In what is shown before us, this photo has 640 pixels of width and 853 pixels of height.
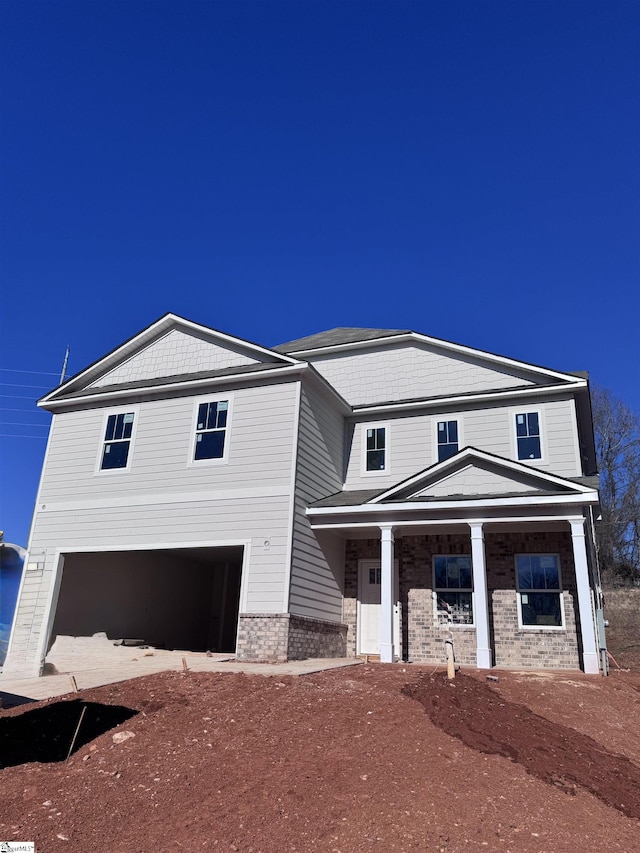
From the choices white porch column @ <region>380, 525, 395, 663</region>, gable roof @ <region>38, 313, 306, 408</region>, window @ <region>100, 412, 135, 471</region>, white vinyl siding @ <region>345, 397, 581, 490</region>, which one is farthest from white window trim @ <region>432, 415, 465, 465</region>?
window @ <region>100, 412, 135, 471</region>

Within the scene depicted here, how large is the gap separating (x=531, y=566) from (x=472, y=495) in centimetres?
242

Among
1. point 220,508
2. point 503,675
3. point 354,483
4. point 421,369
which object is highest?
point 421,369

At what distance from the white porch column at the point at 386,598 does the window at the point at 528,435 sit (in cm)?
389

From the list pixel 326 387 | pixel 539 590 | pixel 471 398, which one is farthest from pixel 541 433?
pixel 326 387

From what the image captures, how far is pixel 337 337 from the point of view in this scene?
20.5m

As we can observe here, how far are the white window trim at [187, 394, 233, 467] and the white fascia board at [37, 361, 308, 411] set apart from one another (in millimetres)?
312

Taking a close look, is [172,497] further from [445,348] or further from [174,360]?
[445,348]

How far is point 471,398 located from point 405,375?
234 cm

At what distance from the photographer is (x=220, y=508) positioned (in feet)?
46.4

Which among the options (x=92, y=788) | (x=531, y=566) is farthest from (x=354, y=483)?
(x=92, y=788)

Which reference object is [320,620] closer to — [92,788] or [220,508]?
[220,508]

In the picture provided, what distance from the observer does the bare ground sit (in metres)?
4.82

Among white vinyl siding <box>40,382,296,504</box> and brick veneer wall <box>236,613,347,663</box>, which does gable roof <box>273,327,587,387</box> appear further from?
brick veneer wall <box>236,613,347,663</box>

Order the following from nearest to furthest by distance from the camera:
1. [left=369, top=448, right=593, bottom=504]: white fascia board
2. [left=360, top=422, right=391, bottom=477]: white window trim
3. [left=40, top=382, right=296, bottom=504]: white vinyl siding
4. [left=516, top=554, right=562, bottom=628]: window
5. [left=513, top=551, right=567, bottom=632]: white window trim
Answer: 1. [left=369, top=448, right=593, bottom=504]: white fascia board
2. [left=513, top=551, right=567, bottom=632]: white window trim
3. [left=516, top=554, right=562, bottom=628]: window
4. [left=40, top=382, right=296, bottom=504]: white vinyl siding
5. [left=360, top=422, right=391, bottom=477]: white window trim
